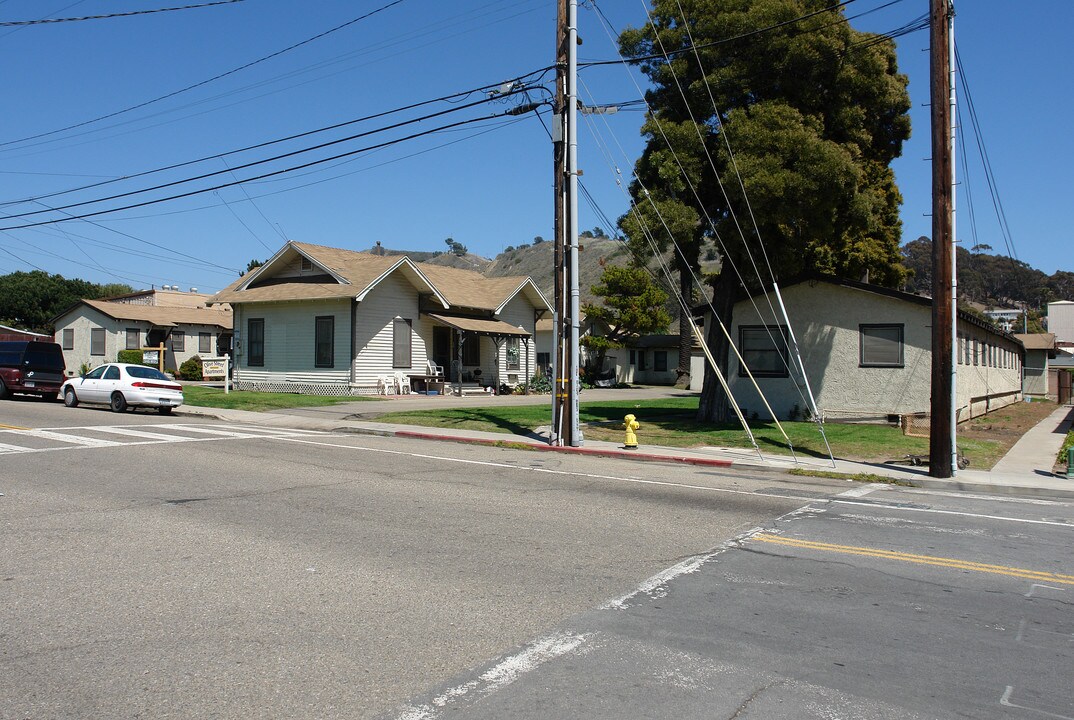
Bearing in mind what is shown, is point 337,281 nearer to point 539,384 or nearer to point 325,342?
point 325,342

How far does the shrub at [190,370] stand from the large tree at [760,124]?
94.5ft

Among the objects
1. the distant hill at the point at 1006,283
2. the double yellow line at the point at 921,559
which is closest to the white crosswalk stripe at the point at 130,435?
the double yellow line at the point at 921,559

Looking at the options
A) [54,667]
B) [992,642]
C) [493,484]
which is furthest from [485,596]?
[493,484]

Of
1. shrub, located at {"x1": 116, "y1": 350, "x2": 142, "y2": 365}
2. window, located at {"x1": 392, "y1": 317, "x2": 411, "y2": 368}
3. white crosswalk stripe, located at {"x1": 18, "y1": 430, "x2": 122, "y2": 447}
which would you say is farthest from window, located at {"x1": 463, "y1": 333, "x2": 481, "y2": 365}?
white crosswalk stripe, located at {"x1": 18, "y1": 430, "x2": 122, "y2": 447}

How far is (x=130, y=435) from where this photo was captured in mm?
17016

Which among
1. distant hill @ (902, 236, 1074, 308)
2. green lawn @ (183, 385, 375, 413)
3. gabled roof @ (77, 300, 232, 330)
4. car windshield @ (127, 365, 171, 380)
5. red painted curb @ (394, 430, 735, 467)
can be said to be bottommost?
red painted curb @ (394, 430, 735, 467)

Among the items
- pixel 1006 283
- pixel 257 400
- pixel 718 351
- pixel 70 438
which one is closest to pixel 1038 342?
pixel 718 351

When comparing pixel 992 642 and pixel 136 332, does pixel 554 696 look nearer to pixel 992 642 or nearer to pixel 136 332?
pixel 992 642

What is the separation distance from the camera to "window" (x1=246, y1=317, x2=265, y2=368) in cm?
3234

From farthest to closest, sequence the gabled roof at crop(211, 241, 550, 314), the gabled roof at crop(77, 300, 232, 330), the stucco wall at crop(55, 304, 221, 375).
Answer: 1. the gabled roof at crop(77, 300, 232, 330)
2. the stucco wall at crop(55, 304, 221, 375)
3. the gabled roof at crop(211, 241, 550, 314)

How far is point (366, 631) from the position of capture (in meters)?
5.41

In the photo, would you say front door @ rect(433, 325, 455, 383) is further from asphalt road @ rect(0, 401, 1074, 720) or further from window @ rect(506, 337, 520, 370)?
asphalt road @ rect(0, 401, 1074, 720)

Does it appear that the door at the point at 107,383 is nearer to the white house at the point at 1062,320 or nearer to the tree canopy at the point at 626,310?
the tree canopy at the point at 626,310

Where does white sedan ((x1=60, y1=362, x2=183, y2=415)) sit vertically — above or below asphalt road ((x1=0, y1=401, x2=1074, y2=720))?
above
